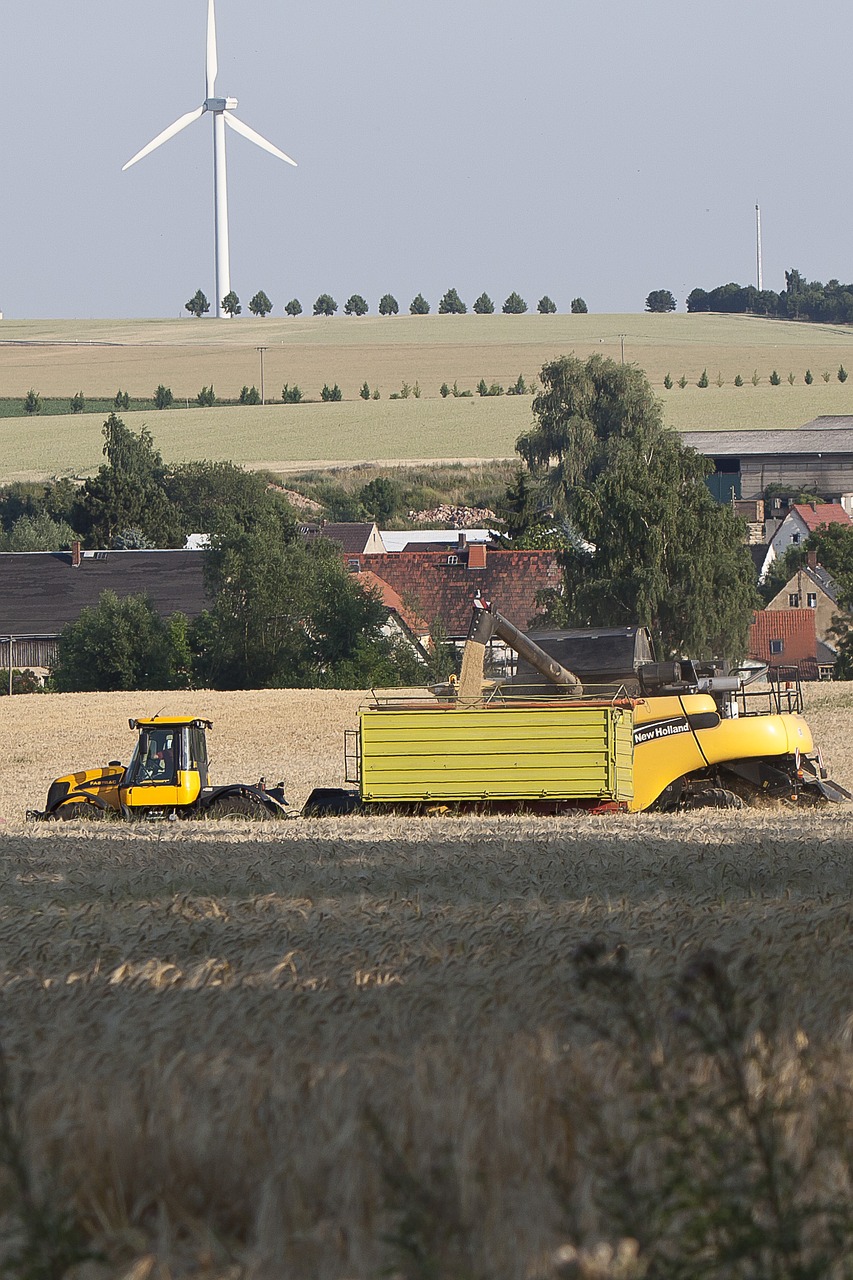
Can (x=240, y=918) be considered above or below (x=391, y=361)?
below

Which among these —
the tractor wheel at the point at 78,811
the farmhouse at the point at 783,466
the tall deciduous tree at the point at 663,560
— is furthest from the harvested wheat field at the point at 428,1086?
the farmhouse at the point at 783,466

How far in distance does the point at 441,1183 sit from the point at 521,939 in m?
3.11

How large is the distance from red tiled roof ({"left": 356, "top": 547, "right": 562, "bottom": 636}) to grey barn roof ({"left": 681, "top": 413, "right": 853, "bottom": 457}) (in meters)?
47.9

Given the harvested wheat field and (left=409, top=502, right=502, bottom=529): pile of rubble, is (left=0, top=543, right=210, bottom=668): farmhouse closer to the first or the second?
(left=409, top=502, right=502, bottom=529): pile of rubble

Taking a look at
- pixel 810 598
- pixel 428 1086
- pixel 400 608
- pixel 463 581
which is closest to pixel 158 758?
pixel 428 1086

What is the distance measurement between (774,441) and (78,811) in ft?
346

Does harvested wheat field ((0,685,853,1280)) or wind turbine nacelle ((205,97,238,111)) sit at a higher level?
wind turbine nacelle ((205,97,238,111))

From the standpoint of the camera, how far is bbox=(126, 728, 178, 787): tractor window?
Result: 1989 centimetres

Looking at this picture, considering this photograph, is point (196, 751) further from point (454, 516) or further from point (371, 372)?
point (371, 372)

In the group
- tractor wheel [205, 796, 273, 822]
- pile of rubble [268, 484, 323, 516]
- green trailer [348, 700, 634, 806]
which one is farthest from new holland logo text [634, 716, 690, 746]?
pile of rubble [268, 484, 323, 516]

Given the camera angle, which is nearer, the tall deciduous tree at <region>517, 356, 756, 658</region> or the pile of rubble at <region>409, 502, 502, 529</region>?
the tall deciduous tree at <region>517, 356, 756, 658</region>

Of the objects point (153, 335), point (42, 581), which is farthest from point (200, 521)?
point (153, 335)

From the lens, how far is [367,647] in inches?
2370

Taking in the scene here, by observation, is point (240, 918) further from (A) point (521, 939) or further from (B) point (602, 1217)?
(B) point (602, 1217)
